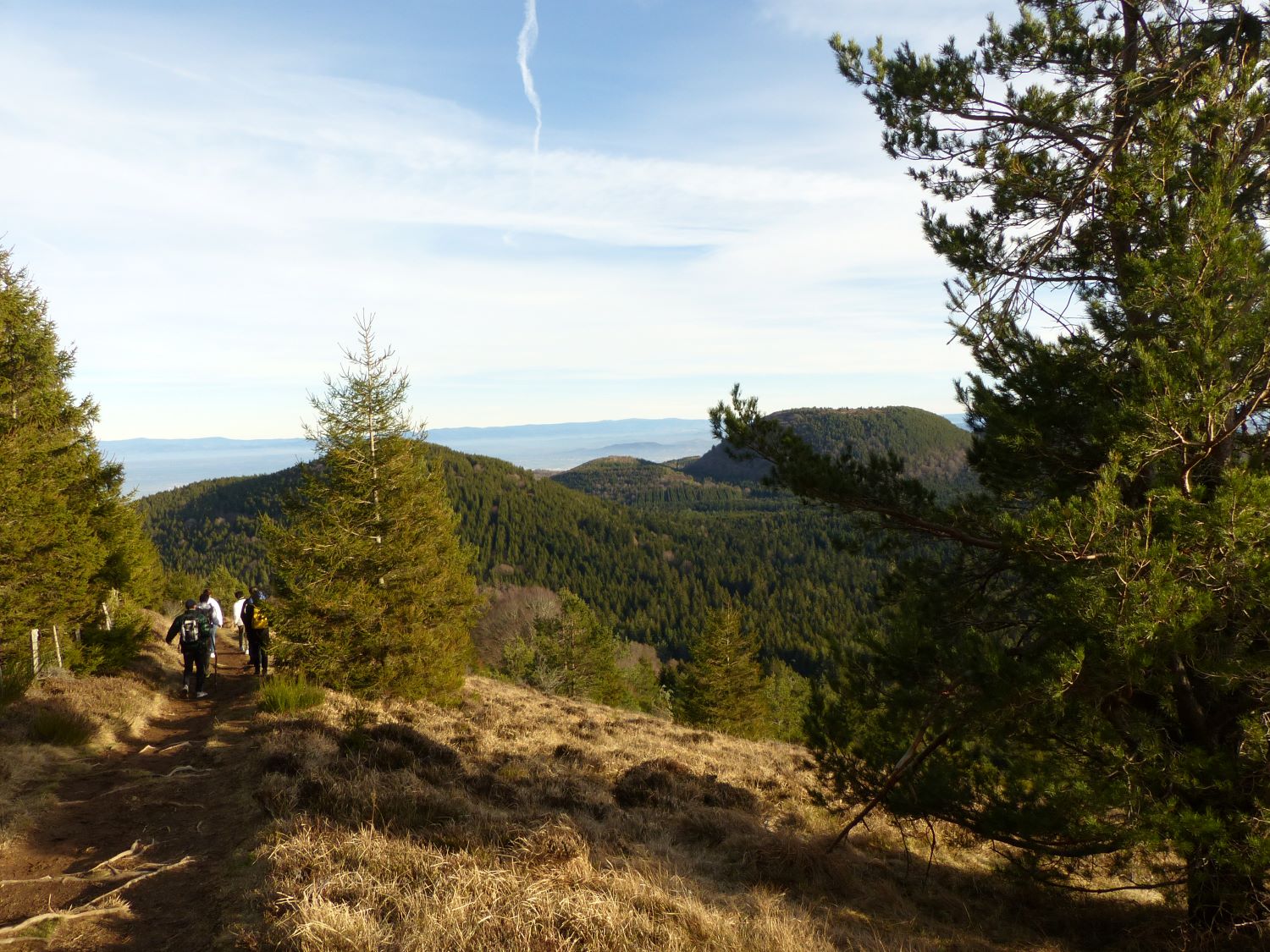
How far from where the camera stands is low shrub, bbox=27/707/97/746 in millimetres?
9211

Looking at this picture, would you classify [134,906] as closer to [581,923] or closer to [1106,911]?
[581,923]

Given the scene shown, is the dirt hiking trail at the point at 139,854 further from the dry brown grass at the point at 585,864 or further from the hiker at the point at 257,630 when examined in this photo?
the hiker at the point at 257,630

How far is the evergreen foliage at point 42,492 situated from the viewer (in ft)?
39.1

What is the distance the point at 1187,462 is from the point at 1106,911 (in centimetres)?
478

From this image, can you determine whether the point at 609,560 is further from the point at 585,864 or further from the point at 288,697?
the point at 585,864

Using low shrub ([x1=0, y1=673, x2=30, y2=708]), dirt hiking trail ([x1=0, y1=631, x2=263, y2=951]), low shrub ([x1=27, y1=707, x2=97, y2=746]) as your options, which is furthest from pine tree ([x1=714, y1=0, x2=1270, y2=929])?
low shrub ([x1=0, y1=673, x2=30, y2=708])

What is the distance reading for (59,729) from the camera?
936cm

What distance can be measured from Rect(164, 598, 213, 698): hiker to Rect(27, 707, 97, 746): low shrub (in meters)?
3.35

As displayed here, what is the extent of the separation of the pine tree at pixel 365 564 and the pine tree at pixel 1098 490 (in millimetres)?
9742

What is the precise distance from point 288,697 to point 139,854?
18.3ft

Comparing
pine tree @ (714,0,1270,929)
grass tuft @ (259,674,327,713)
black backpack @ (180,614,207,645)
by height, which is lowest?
grass tuft @ (259,674,327,713)

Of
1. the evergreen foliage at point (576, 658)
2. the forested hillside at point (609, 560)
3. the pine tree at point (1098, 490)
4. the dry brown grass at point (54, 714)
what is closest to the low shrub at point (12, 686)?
the dry brown grass at point (54, 714)

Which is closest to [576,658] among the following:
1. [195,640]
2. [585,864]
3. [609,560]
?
[195,640]

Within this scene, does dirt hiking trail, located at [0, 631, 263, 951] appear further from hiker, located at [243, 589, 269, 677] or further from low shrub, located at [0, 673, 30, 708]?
Result: hiker, located at [243, 589, 269, 677]
